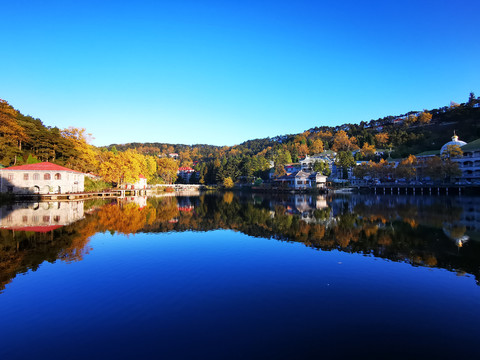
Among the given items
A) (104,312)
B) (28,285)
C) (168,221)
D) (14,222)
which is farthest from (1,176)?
(104,312)

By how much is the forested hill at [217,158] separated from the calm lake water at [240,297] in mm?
33085

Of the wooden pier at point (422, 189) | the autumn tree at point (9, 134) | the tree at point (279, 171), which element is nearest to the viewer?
the autumn tree at point (9, 134)

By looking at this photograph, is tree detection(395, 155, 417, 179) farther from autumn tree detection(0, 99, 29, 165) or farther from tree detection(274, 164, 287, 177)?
autumn tree detection(0, 99, 29, 165)

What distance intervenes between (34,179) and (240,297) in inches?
1561

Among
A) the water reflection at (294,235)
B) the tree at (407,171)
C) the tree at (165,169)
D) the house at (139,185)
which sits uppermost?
the tree at (165,169)

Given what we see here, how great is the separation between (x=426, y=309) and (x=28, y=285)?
10.8 meters

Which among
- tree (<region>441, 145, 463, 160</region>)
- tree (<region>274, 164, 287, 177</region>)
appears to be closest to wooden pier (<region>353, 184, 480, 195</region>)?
tree (<region>441, 145, 463, 160</region>)

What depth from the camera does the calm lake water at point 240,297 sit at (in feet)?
18.0

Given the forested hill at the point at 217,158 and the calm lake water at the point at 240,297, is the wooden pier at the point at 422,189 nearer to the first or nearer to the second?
the forested hill at the point at 217,158

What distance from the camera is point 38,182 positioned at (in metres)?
37.5

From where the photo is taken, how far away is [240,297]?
7.90m

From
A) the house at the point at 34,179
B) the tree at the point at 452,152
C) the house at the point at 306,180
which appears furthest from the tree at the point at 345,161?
the house at the point at 34,179

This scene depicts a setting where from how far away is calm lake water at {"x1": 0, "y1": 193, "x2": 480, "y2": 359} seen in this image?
549cm

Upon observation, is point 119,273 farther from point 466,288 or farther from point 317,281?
point 466,288
